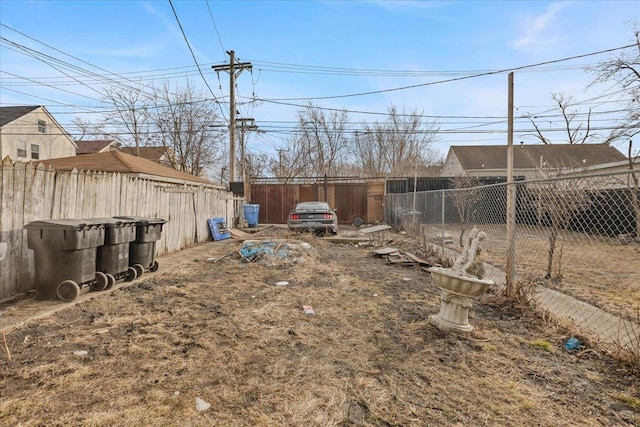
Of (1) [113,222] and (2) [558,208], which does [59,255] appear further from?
(2) [558,208]

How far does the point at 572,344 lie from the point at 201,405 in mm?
3352

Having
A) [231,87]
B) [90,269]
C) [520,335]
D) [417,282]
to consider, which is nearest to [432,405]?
[520,335]

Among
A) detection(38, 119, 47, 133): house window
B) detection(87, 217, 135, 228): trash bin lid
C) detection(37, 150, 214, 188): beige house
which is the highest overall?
detection(38, 119, 47, 133): house window

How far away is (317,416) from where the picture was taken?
1965 mm

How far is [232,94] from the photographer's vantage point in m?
16.0

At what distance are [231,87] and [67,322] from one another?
14900 mm

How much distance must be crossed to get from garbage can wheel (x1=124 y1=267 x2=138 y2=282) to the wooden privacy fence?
1.18 metres

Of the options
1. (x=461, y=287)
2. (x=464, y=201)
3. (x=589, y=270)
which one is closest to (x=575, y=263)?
(x=589, y=270)

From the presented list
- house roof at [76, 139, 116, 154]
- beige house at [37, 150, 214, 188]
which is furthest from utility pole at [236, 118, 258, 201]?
house roof at [76, 139, 116, 154]

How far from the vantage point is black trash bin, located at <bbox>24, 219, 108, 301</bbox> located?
4.02m

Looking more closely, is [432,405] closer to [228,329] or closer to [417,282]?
[228,329]

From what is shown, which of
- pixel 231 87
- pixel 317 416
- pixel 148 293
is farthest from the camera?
pixel 231 87

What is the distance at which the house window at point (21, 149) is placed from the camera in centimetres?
2203

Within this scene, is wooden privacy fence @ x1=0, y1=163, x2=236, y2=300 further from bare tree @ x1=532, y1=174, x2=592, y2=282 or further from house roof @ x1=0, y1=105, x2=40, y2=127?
house roof @ x1=0, y1=105, x2=40, y2=127
